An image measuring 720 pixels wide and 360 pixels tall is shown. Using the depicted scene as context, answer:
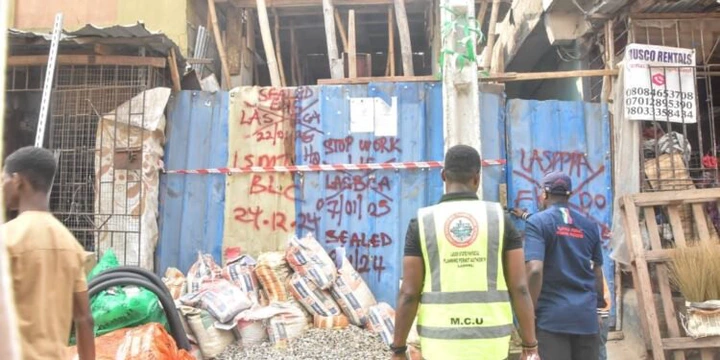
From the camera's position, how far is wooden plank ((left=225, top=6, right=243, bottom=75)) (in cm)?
909

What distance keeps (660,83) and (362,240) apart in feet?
11.0

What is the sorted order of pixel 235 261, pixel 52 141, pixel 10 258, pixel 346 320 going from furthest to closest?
pixel 52 141 → pixel 235 261 → pixel 346 320 → pixel 10 258

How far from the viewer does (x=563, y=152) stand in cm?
620

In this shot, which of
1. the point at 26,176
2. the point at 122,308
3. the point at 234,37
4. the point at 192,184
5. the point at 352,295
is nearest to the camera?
the point at 26,176

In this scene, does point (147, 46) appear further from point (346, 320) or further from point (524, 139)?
point (524, 139)

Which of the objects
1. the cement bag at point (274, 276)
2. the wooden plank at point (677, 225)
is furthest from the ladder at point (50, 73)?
the wooden plank at point (677, 225)

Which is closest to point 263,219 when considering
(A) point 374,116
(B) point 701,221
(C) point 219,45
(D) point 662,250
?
(A) point 374,116

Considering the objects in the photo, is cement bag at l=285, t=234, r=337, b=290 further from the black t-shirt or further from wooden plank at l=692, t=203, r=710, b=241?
wooden plank at l=692, t=203, r=710, b=241

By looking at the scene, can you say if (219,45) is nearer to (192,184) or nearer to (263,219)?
(192,184)

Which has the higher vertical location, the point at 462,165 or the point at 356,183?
the point at 356,183

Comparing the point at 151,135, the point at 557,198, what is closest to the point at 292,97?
the point at 151,135

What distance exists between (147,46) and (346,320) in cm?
346

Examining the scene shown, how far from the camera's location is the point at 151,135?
6285 mm

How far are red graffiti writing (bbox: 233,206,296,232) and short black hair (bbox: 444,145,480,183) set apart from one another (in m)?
3.58
